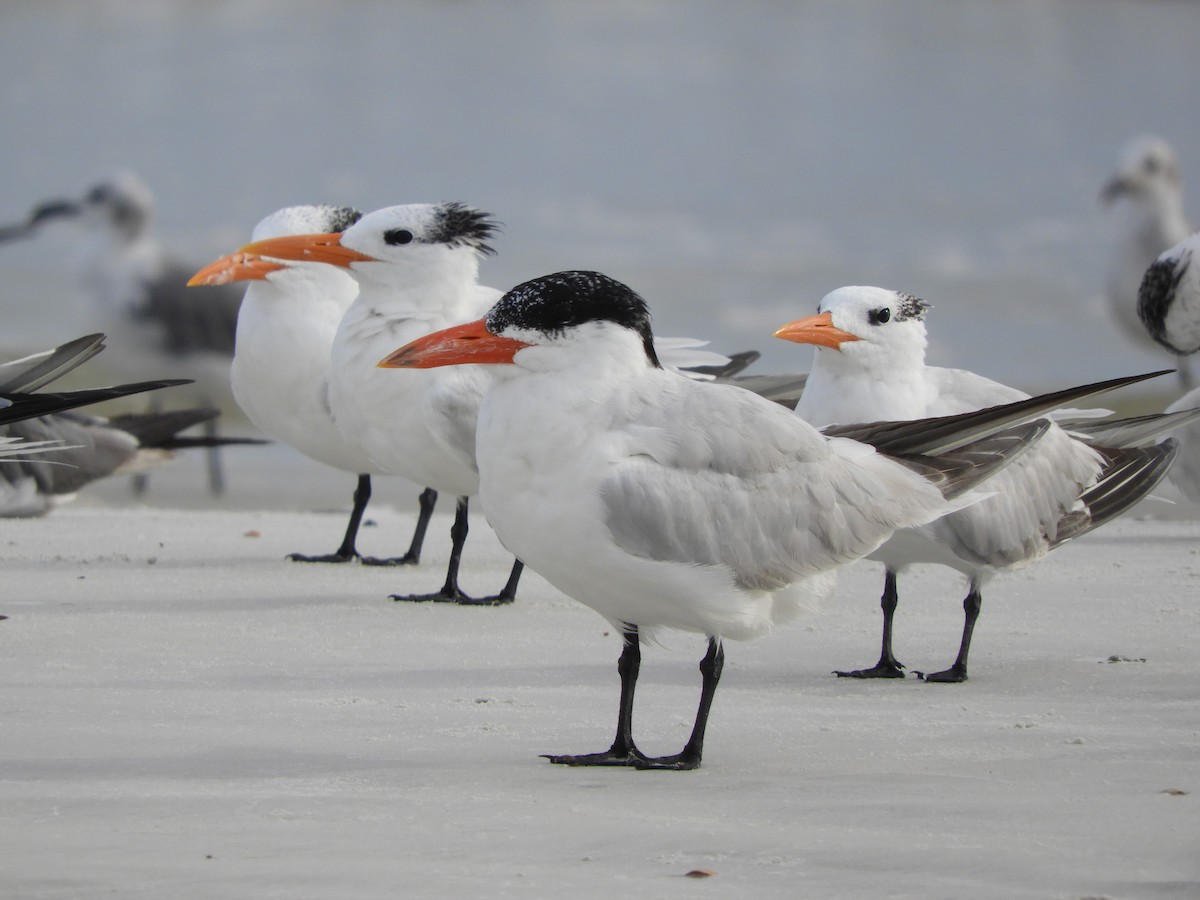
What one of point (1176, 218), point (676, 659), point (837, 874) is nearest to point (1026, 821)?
point (837, 874)

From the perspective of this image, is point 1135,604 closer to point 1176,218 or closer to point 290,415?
point 290,415

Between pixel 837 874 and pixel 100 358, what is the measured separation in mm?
13735

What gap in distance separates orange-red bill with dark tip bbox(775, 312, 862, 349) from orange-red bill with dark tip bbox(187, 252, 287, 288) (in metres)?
2.89

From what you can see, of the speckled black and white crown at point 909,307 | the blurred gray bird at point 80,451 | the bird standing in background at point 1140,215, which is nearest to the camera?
the speckled black and white crown at point 909,307

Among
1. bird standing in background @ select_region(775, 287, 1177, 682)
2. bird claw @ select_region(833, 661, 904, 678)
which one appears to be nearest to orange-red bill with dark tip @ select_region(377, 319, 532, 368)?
bird standing in background @ select_region(775, 287, 1177, 682)

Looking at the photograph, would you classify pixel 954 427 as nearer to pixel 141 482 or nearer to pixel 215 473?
pixel 215 473

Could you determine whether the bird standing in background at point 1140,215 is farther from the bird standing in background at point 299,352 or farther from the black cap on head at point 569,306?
the black cap on head at point 569,306

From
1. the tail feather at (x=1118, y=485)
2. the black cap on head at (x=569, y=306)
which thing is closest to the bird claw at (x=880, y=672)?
the tail feather at (x=1118, y=485)

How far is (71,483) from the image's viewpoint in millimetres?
8664

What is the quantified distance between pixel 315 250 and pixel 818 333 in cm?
256

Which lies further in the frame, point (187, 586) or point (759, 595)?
point (187, 586)

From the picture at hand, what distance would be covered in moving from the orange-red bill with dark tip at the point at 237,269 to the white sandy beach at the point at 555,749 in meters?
1.31

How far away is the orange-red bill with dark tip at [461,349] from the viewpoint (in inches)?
151

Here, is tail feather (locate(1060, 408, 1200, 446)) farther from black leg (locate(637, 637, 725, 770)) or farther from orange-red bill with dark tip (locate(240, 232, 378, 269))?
orange-red bill with dark tip (locate(240, 232, 378, 269))
